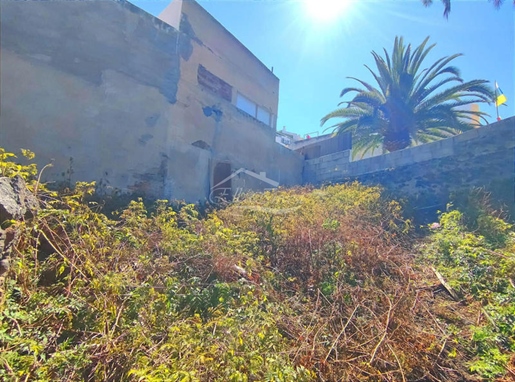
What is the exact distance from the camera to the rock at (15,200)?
2.16m

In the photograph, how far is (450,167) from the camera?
711cm

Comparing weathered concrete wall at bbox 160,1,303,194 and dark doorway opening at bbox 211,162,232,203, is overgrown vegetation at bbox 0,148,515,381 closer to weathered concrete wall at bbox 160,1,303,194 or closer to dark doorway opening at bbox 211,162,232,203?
dark doorway opening at bbox 211,162,232,203

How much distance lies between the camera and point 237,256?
3.41m

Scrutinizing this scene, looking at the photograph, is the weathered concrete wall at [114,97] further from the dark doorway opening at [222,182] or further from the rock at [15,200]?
the rock at [15,200]

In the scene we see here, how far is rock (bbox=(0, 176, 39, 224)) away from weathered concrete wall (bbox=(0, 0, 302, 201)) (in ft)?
9.86

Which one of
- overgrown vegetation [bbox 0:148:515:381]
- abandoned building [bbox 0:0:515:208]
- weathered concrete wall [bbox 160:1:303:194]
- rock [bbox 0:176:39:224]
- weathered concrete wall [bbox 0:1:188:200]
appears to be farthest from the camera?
weathered concrete wall [bbox 160:1:303:194]

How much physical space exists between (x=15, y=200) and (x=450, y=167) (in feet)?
27.1

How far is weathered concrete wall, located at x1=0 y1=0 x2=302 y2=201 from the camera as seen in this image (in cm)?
514

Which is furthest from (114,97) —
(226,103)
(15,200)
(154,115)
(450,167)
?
(450,167)

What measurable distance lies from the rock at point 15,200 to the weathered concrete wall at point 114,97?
3006 millimetres

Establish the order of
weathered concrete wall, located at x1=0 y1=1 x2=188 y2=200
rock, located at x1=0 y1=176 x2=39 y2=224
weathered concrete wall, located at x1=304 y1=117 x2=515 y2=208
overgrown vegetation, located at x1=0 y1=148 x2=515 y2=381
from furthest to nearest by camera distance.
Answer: weathered concrete wall, located at x1=304 y1=117 x2=515 y2=208
weathered concrete wall, located at x1=0 y1=1 x2=188 y2=200
rock, located at x1=0 y1=176 x2=39 y2=224
overgrown vegetation, located at x1=0 y1=148 x2=515 y2=381

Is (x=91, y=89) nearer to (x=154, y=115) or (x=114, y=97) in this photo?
(x=114, y=97)

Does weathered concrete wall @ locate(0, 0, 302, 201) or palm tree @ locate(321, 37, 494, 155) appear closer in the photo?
weathered concrete wall @ locate(0, 0, 302, 201)

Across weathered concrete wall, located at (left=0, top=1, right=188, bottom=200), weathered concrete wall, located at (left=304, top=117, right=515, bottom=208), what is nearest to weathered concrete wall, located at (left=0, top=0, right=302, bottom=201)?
weathered concrete wall, located at (left=0, top=1, right=188, bottom=200)
